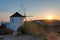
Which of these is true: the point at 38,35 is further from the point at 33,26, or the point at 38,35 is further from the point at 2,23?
the point at 2,23

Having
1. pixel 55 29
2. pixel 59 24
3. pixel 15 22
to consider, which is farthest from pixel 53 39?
pixel 15 22

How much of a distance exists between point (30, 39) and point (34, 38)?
0.69 metres

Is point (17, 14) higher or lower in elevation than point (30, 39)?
higher

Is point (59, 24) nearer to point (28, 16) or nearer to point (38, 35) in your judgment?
point (28, 16)

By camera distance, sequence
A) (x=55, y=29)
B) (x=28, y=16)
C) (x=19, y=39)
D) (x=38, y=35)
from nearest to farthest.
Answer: (x=38, y=35) < (x=19, y=39) < (x=55, y=29) < (x=28, y=16)

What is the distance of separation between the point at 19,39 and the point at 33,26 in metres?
2.86

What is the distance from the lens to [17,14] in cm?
5050

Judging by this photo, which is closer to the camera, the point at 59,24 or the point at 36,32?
the point at 36,32

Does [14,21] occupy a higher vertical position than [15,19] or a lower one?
lower

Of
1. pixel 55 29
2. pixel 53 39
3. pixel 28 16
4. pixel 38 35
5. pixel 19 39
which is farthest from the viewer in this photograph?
pixel 28 16

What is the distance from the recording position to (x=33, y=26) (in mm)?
27109

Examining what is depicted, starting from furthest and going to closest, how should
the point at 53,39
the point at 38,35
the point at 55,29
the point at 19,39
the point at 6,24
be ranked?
the point at 6,24 < the point at 55,29 < the point at 19,39 < the point at 38,35 < the point at 53,39

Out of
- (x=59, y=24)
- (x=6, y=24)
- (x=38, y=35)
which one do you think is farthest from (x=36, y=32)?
(x=6, y=24)

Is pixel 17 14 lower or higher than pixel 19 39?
higher
